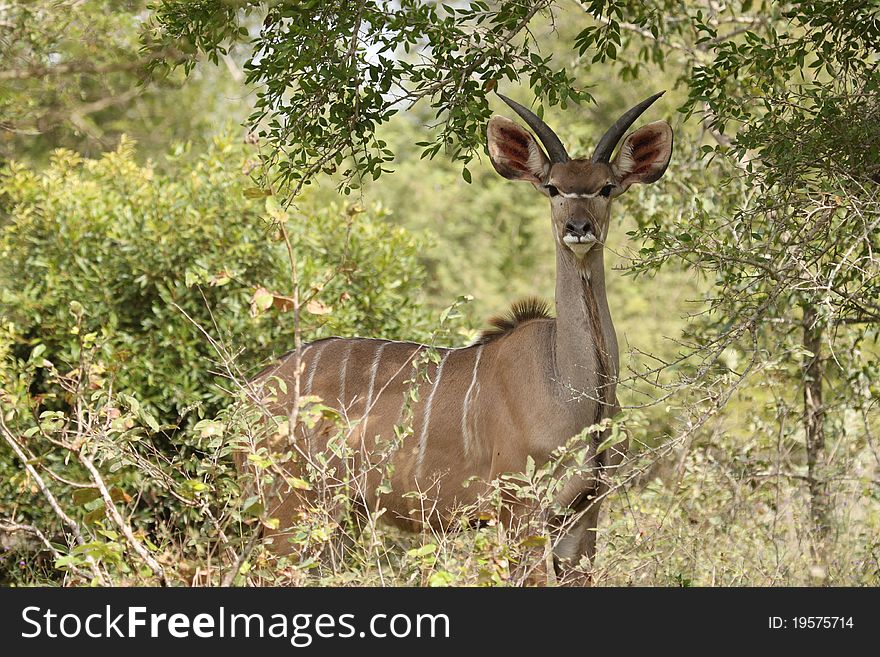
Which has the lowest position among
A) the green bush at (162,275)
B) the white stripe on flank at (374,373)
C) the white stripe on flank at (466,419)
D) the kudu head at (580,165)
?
the white stripe on flank at (466,419)

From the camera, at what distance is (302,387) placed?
16.6 feet

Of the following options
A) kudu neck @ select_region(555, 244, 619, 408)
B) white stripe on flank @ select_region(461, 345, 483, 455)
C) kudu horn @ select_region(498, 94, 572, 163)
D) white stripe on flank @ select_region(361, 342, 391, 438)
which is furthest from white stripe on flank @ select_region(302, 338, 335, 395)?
kudu horn @ select_region(498, 94, 572, 163)

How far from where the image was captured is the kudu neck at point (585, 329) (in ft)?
14.3

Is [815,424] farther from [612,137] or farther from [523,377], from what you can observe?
[612,137]

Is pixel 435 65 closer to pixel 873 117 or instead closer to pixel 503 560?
pixel 873 117

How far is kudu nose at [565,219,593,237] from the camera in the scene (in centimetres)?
416

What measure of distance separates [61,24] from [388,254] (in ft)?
8.32

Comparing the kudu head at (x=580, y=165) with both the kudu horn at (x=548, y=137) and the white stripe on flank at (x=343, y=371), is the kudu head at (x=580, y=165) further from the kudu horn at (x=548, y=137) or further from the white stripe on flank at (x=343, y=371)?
the white stripe on flank at (x=343, y=371)

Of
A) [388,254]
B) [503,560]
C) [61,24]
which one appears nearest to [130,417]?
[503,560]

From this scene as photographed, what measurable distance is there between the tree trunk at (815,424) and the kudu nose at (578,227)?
139 centimetres

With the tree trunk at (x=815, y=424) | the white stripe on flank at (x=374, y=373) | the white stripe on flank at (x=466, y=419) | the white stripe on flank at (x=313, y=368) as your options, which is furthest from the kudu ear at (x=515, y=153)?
the tree trunk at (x=815, y=424)

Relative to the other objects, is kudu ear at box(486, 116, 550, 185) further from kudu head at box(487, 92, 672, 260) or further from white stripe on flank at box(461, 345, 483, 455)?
white stripe on flank at box(461, 345, 483, 455)

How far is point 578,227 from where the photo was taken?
4.17 metres

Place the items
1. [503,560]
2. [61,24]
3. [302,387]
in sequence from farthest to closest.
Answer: [61,24]
[302,387]
[503,560]
